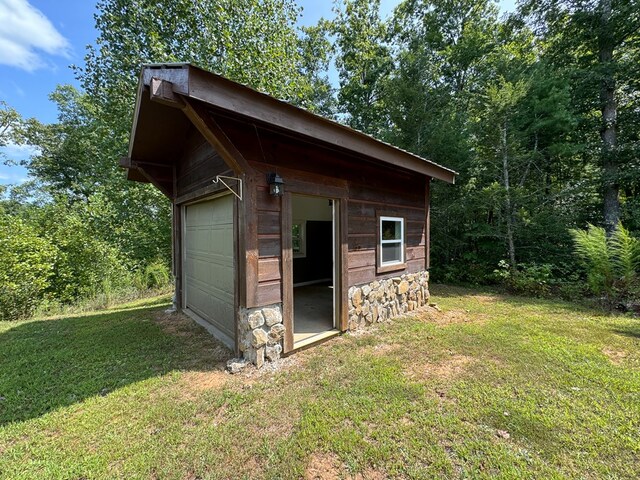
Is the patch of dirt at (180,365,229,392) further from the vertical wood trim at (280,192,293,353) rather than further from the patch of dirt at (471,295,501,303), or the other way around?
the patch of dirt at (471,295,501,303)

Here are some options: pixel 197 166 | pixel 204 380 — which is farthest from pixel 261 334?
pixel 197 166

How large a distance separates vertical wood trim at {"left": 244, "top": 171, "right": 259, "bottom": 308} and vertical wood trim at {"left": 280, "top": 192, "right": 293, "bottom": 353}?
0.37 meters

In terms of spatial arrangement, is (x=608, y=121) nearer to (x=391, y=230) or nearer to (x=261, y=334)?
(x=391, y=230)

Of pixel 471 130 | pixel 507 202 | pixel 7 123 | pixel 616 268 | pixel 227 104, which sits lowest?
pixel 616 268

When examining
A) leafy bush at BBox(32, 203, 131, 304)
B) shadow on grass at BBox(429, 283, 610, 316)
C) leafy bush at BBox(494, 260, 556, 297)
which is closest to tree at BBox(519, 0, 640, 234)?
leafy bush at BBox(494, 260, 556, 297)

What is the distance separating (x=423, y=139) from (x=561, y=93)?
3.73m

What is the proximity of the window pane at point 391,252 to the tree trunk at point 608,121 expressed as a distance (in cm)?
732

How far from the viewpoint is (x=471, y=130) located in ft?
27.1

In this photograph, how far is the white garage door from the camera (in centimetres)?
368

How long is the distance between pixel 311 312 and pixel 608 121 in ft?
35.0

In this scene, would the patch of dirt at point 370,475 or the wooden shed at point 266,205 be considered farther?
the wooden shed at point 266,205

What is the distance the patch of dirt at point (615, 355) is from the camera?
10.4ft

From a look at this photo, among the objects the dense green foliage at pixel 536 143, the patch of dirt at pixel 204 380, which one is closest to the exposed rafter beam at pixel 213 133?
the patch of dirt at pixel 204 380

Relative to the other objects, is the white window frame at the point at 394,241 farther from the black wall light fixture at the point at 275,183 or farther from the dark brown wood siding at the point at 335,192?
the black wall light fixture at the point at 275,183
